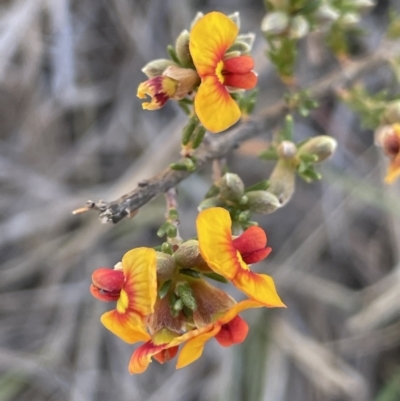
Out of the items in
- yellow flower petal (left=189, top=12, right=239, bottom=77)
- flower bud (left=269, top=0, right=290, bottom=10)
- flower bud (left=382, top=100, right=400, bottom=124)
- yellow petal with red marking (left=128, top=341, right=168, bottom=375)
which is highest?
yellow flower petal (left=189, top=12, right=239, bottom=77)

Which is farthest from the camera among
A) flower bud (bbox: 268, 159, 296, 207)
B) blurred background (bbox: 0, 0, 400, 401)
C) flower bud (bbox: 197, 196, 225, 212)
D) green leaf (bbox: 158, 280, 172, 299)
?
blurred background (bbox: 0, 0, 400, 401)

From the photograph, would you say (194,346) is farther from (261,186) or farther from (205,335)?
(261,186)

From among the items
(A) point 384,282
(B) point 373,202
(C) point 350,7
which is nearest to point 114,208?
(C) point 350,7

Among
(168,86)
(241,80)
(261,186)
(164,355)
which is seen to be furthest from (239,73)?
(164,355)

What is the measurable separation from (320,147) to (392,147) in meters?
0.31

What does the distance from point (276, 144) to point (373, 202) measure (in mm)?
1647

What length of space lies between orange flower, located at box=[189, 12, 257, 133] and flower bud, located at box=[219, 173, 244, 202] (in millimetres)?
342

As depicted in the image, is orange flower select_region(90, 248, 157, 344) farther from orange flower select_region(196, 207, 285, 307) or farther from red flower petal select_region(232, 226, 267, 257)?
red flower petal select_region(232, 226, 267, 257)

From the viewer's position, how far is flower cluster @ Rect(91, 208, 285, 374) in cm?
138

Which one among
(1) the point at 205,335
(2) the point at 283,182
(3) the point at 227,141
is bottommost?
(2) the point at 283,182

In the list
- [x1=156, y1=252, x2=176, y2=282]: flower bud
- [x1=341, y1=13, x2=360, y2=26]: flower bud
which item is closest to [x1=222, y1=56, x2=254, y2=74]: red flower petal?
[x1=156, y1=252, x2=176, y2=282]: flower bud

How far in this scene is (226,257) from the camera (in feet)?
4.62

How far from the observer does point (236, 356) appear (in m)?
3.71

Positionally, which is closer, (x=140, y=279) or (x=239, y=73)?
(x=140, y=279)
